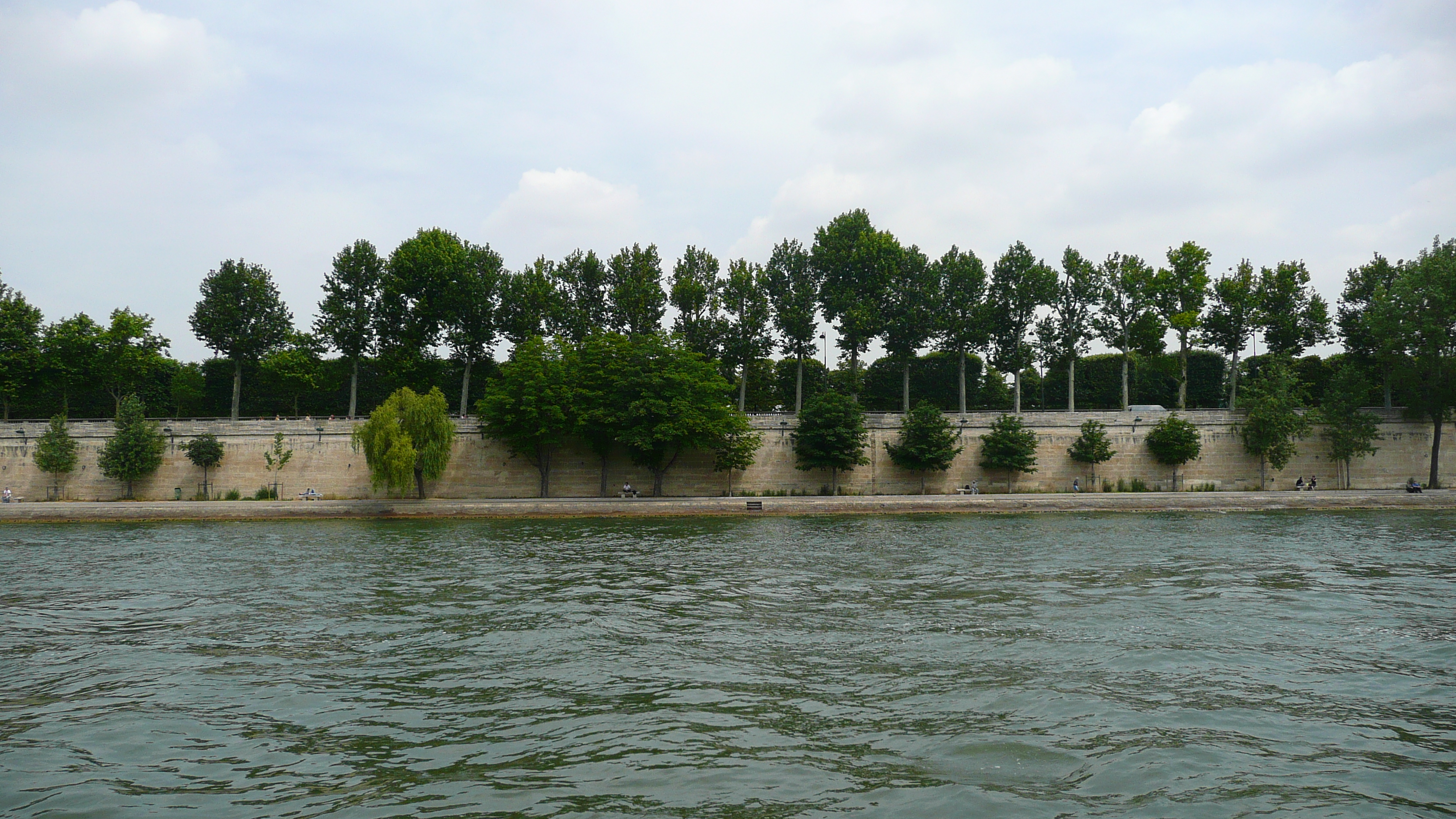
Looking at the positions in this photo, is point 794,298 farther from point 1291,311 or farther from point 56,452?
point 56,452

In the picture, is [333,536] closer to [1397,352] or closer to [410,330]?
[410,330]

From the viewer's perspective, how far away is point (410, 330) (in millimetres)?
52219

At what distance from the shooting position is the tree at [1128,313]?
49.4 meters

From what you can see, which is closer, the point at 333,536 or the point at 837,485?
the point at 333,536

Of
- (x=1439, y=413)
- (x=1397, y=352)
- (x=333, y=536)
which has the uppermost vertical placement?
(x=1397, y=352)

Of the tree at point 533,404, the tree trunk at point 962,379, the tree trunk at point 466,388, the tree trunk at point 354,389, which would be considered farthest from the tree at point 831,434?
the tree trunk at point 354,389

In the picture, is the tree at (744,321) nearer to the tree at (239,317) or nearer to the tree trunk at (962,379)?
the tree trunk at (962,379)

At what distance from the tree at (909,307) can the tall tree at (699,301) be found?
10533 mm

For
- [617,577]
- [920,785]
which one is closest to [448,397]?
[617,577]

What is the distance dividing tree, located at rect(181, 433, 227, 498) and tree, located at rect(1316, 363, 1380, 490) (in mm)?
57242

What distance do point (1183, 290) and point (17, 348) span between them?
67319 millimetres

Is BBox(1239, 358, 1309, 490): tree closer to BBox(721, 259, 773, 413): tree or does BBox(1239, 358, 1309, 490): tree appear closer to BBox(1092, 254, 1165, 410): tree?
BBox(1092, 254, 1165, 410): tree

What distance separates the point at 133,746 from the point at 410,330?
46.6 metres

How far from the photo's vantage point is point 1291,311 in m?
49.8
